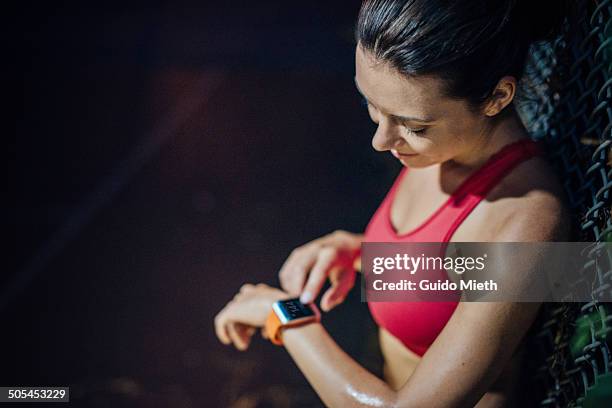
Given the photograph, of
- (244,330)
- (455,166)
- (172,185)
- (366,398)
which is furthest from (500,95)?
(172,185)

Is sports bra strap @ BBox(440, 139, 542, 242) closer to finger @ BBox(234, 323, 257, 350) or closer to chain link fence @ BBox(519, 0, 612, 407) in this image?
chain link fence @ BBox(519, 0, 612, 407)

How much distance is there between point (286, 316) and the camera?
114 cm

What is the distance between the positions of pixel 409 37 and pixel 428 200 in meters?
0.42

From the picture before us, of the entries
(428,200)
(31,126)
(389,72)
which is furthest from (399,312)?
(31,126)

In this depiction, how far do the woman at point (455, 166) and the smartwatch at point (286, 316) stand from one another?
2cm

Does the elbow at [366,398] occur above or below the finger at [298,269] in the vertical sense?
below

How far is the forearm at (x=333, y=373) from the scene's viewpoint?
98 cm

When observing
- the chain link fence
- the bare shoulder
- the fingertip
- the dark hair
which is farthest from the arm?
the fingertip

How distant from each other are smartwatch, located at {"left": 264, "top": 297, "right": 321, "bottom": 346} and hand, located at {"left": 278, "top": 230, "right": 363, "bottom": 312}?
0.62 feet

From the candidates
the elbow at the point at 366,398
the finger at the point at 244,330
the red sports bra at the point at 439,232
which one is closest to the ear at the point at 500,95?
the red sports bra at the point at 439,232

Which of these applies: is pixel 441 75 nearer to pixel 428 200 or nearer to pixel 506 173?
pixel 506 173

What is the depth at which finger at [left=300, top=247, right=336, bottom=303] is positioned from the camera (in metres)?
1.30

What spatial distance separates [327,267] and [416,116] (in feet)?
2.13

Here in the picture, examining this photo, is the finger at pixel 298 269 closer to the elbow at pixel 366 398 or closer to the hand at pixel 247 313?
the hand at pixel 247 313
